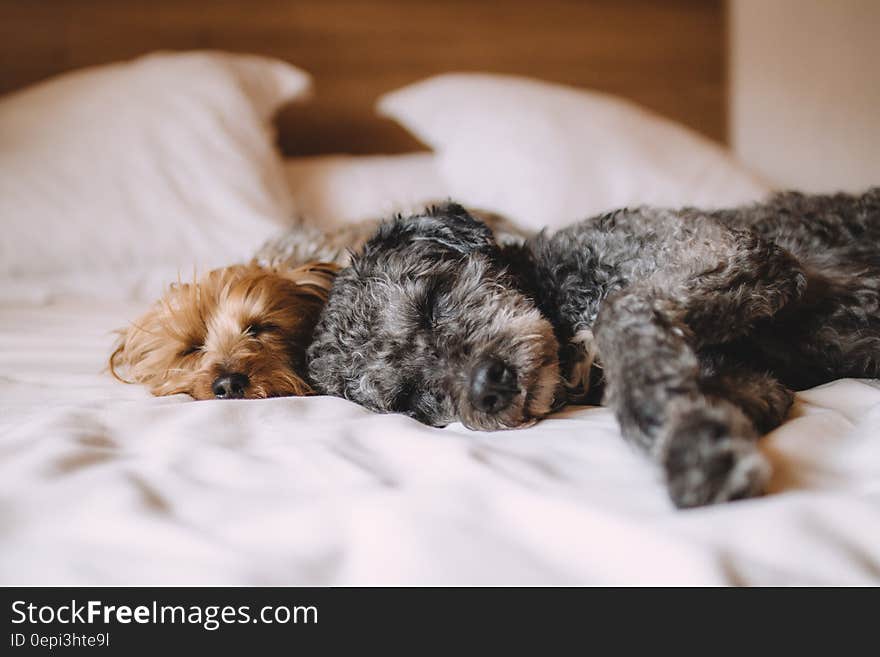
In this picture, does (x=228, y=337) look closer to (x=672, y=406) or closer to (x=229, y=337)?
(x=229, y=337)

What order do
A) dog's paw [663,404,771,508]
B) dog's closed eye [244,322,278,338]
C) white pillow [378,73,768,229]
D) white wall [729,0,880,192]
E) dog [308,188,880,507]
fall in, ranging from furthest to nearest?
white wall [729,0,880,192]
white pillow [378,73,768,229]
dog's closed eye [244,322,278,338]
dog [308,188,880,507]
dog's paw [663,404,771,508]

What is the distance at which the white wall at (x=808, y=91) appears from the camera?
3.97 m

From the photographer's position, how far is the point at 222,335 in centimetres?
197

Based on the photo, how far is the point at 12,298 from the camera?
263 cm

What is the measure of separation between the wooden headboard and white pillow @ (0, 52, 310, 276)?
64cm

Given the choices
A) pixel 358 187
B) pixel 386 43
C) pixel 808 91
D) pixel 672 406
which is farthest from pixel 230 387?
pixel 808 91

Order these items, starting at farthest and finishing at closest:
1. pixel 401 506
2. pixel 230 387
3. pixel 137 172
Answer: pixel 137 172, pixel 230 387, pixel 401 506

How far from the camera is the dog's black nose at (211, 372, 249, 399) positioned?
1793mm

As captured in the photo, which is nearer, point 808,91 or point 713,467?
point 713,467

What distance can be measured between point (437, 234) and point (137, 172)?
5.33 ft

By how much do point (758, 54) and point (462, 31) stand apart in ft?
6.36

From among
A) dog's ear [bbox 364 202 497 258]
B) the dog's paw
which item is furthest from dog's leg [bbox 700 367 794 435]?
dog's ear [bbox 364 202 497 258]

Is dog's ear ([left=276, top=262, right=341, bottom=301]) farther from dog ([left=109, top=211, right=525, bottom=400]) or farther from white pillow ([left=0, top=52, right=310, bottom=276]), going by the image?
white pillow ([left=0, top=52, right=310, bottom=276])

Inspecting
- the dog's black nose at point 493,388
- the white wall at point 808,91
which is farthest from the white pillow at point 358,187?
the white wall at point 808,91
